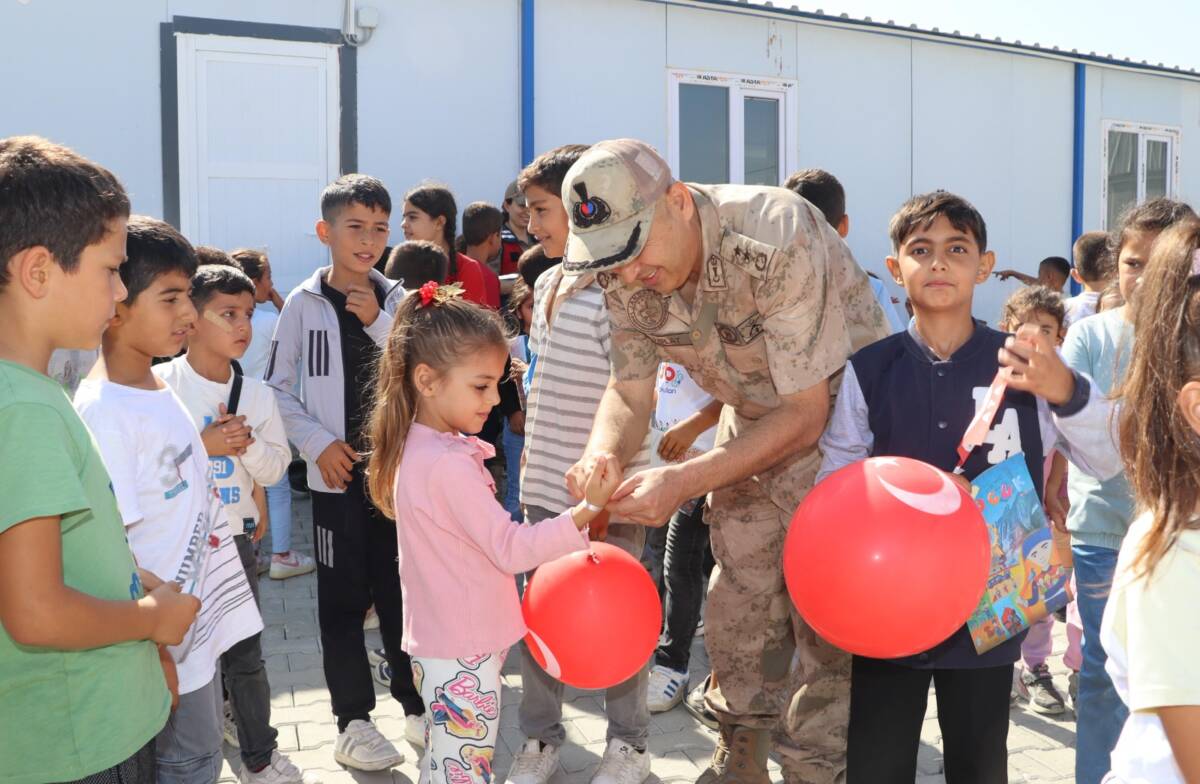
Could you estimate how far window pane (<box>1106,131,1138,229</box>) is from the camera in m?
11.8

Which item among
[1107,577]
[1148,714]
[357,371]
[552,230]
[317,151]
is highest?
[317,151]

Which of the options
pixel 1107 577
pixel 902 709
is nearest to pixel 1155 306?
pixel 902 709

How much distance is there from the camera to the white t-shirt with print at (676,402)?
14.2 feet

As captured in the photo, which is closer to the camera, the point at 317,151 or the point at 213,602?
the point at 213,602

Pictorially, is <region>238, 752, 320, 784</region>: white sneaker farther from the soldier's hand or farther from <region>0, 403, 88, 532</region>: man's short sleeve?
<region>0, 403, 88, 532</region>: man's short sleeve

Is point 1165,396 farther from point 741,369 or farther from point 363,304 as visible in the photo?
point 363,304

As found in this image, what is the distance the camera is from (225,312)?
3.56 meters

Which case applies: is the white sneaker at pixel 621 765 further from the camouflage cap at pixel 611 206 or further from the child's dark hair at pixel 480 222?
the child's dark hair at pixel 480 222

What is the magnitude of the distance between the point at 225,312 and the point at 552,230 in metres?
1.19

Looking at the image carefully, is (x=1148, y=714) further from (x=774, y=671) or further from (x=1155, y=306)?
(x=774, y=671)

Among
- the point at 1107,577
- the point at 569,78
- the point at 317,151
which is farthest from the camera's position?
the point at 569,78

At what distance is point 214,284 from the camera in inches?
140

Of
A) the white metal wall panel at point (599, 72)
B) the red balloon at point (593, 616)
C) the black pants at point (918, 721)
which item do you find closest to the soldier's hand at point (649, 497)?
the red balloon at point (593, 616)

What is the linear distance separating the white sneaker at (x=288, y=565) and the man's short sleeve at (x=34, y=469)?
4569 millimetres
